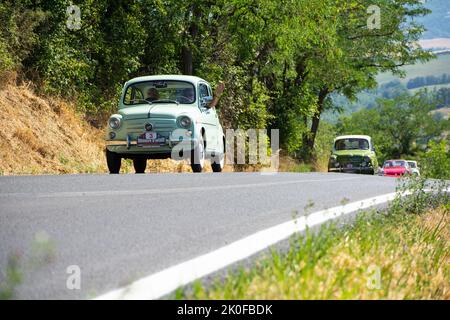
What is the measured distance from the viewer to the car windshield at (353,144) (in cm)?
2955

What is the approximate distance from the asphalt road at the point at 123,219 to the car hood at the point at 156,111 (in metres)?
3.30

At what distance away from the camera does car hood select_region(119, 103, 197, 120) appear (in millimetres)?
15070

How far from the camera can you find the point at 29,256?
5391mm

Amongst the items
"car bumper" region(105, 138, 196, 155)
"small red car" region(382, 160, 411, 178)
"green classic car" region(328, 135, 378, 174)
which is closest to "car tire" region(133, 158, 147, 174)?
"car bumper" region(105, 138, 196, 155)

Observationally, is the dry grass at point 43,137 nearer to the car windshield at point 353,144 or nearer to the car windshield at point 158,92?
the car windshield at point 158,92

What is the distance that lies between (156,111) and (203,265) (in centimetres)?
1021

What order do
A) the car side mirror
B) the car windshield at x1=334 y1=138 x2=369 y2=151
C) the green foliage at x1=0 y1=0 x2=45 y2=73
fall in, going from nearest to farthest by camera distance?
the car side mirror
the green foliage at x1=0 y1=0 x2=45 y2=73
the car windshield at x1=334 y1=138 x2=369 y2=151

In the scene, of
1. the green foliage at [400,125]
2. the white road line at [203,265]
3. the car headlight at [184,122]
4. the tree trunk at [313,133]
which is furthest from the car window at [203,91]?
the green foliage at [400,125]

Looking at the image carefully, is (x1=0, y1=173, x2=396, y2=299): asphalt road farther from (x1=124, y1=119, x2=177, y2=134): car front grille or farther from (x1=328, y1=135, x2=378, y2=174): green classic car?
(x1=328, y1=135, x2=378, y2=174): green classic car

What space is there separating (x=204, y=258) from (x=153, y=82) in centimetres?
1148

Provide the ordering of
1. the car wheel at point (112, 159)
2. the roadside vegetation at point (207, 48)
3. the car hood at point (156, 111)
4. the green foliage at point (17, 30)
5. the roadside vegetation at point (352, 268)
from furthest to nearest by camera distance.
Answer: the roadside vegetation at point (207, 48) → the green foliage at point (17, 30) → the car wheel at point (112, 159) → the car hood at point (156, 111) → the roadside vegetation at point (352, 268)

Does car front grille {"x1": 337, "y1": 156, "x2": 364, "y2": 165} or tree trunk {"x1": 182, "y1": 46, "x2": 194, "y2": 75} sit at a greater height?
tree trunk {"x1": 182, "y1": 46, "x2": 194, "y2": 75}

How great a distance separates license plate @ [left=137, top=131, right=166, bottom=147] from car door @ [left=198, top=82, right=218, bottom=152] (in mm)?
1177
